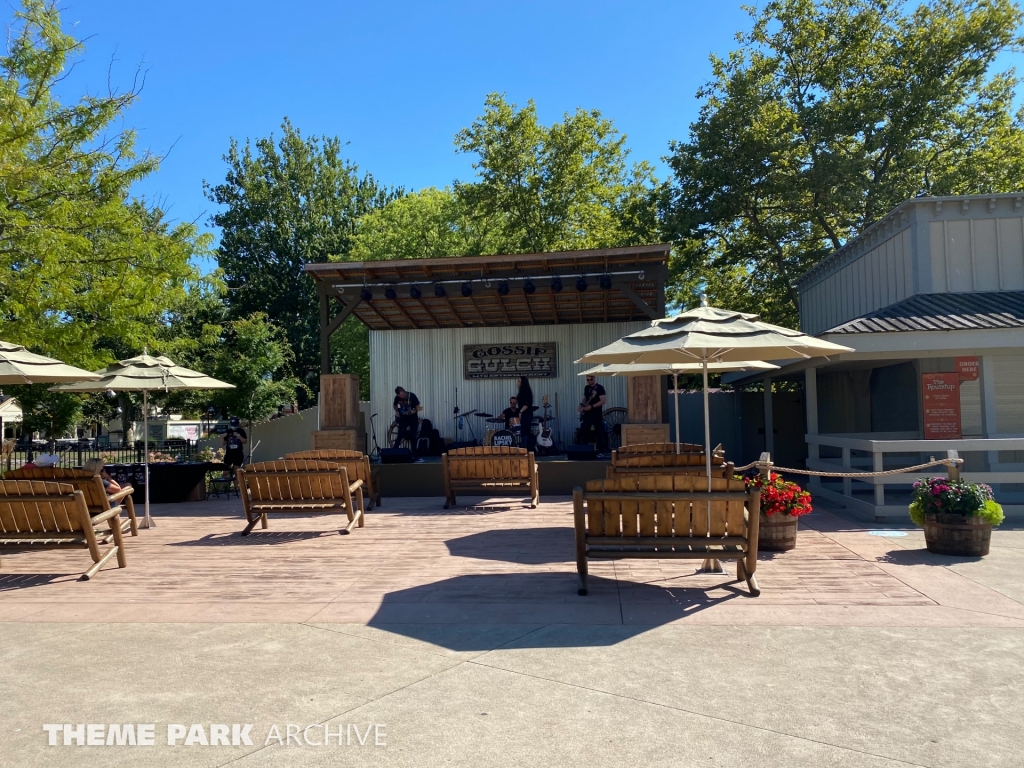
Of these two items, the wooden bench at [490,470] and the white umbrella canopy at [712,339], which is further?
the wooden bench at [490,470]

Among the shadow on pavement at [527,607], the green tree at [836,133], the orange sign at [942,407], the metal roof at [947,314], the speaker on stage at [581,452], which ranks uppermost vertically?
the green tree at [836,133]

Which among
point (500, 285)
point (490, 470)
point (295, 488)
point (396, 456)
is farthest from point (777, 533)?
point (500, 285)

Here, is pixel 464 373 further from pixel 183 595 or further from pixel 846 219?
pixel 846 219

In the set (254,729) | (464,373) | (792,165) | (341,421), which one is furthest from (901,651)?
(792,165)

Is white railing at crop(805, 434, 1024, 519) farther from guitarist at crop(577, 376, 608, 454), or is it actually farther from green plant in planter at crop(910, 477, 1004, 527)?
guitarist at crop(577, 376, 608, 454)

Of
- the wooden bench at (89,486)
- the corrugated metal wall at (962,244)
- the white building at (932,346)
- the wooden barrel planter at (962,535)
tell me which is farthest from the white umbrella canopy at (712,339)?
the corrugated metal wall at (962,244)

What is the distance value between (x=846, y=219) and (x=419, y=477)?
17457 millimetres

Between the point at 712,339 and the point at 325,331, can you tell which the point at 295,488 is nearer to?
the point at 712,339

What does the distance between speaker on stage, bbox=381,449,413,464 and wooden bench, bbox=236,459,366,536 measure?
4.08m

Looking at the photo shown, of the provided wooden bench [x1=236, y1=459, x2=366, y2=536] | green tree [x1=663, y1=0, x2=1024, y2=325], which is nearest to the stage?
wooden bench [x1=236, y1=459, x2=366, y2=536]

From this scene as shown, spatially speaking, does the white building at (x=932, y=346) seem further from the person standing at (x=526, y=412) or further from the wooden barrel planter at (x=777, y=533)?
the person standing at (x=526, y=412)

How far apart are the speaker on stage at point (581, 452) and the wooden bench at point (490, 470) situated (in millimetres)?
2346

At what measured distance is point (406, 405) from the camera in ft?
54.1

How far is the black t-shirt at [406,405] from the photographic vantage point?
1634 cm
